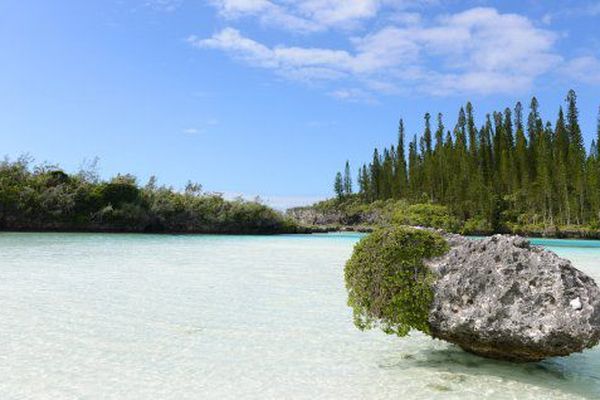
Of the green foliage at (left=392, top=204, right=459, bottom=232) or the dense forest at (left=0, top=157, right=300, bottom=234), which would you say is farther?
the green foliage at (left=392, top=204, right=459, bottom=232)

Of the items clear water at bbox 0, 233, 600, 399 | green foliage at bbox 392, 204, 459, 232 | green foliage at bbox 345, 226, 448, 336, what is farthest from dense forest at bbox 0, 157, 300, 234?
green foliage at bbox 345, 226, 448, 336

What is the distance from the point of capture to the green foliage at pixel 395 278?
17.9 feet

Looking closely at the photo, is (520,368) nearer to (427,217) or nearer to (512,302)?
(512,302)

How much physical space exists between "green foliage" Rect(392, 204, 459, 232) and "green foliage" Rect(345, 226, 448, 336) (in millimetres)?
48431

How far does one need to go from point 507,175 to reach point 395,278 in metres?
66.6

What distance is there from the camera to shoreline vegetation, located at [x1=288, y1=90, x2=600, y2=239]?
56.2m

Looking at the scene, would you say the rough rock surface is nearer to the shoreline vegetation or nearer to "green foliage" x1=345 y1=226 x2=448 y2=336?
"green foliage" x1=345 y1=226 x2=448 y2=336

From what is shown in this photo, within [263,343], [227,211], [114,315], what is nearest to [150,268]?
[114,315]

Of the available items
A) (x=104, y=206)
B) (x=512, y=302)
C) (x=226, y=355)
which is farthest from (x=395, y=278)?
(x=104, y=206)

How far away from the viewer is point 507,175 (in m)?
66.6

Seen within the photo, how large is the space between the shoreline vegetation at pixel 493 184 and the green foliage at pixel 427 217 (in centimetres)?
12

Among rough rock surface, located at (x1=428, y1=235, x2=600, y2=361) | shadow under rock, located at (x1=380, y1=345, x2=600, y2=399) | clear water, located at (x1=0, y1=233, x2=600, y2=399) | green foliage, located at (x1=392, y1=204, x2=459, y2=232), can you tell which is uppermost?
green foliage, located at (x1=392, y1=204, x2=459, y2=232)

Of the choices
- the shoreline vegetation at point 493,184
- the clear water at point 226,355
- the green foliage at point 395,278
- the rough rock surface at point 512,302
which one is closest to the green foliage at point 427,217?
the shoreline vegetation at point 493,184

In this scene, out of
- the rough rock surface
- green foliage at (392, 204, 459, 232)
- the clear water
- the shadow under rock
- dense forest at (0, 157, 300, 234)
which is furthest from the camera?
green foliage at (392, 204, 459, 232)
